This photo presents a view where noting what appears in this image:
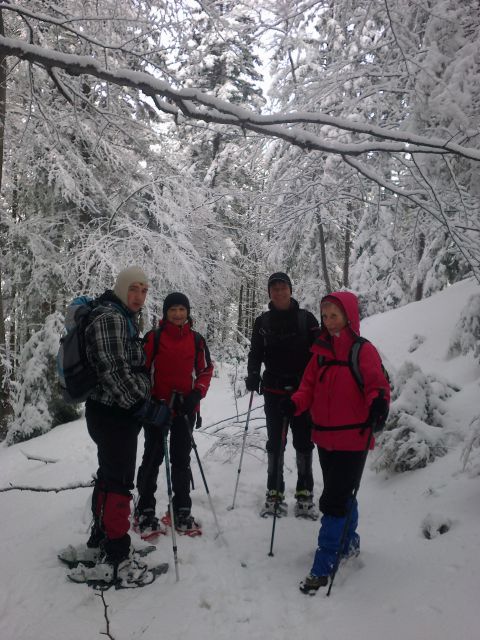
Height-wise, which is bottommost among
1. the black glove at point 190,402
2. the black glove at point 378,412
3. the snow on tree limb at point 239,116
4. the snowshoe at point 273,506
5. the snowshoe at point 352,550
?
the snowshoe at point 273,506

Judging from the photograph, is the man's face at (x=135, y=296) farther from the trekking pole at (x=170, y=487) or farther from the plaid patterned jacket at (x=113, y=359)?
the trekking pole at (x=170, y=487)

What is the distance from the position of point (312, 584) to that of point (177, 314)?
2369mm

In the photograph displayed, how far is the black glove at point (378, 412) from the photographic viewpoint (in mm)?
2967

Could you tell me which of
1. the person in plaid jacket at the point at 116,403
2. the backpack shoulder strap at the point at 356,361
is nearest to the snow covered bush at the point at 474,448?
the backpack shoulder strap at the point at 356,361

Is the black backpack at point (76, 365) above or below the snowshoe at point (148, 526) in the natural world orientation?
above

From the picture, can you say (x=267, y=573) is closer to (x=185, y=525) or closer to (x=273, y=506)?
(x=185, y=525)

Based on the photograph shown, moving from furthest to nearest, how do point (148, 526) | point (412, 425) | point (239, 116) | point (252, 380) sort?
point (412, 425)
point (252, 380)
point (148, 526)
point (239, 116)

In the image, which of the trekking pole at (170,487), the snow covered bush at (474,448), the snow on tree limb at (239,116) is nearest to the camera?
the snow on tree limb at (239,116)

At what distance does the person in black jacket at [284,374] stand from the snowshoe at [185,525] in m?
0.73

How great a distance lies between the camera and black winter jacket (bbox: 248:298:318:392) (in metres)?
4.31

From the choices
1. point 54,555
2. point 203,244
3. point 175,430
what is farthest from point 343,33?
point 203,244

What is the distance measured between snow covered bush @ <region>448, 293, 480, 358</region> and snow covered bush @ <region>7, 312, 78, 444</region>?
26.3ft

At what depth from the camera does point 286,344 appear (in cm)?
434

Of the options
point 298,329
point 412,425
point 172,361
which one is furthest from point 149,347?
point 412,425
